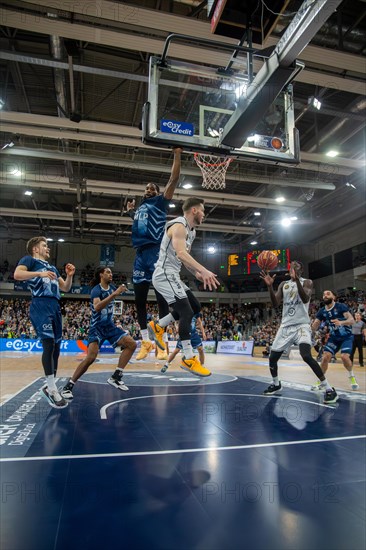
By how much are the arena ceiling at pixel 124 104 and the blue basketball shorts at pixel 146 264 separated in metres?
2.83

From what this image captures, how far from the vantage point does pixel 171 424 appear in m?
4.50

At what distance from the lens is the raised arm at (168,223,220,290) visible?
262cm

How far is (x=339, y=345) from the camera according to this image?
7.78m

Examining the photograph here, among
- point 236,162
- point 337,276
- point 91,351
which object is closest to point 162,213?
point 91,351

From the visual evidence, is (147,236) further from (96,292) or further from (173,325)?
(173,325)

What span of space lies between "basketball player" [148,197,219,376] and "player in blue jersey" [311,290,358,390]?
4818mm

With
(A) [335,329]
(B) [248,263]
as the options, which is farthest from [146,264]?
(B) [248,263]

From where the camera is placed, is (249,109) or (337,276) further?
(337,276)

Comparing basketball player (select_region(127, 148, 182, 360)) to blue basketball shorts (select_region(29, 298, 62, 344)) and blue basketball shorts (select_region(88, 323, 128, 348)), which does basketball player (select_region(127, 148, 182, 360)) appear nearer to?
blue basketball shorts (select_region(29, 298, 62, 344))

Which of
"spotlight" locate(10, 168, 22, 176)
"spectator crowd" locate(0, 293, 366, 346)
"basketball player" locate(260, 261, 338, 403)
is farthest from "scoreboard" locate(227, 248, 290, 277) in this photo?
"basketball player" locate(260, 261, 338, 403)

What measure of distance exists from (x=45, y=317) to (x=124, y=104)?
9.95 meters

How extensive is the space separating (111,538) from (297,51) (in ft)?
15.3

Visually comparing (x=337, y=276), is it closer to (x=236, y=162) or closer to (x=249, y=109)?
(x=236, y=162)

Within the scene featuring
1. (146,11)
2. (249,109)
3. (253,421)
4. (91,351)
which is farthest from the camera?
(146,11)
